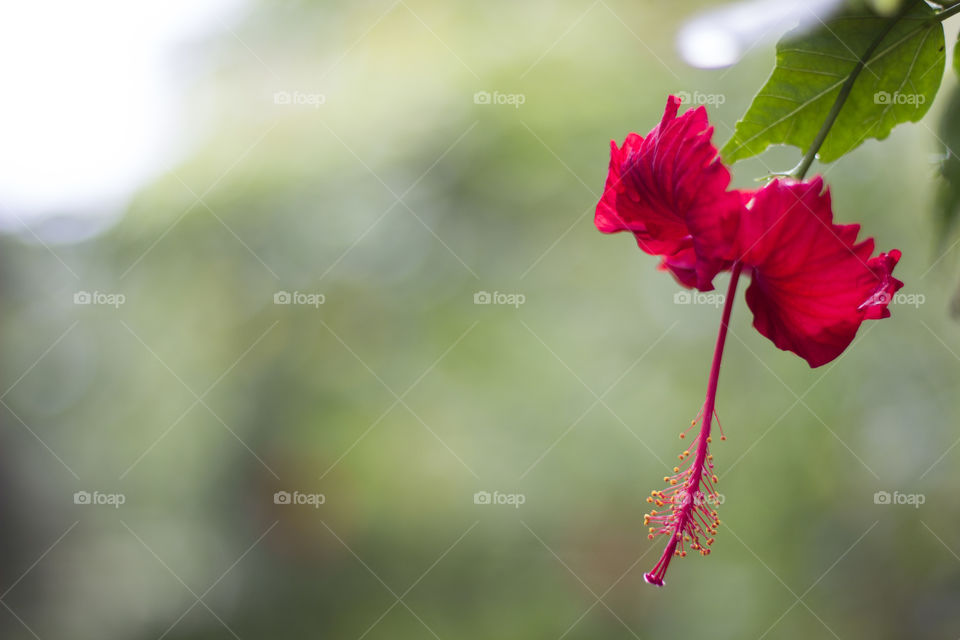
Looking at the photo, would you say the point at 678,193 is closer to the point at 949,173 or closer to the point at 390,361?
the point at 949,173

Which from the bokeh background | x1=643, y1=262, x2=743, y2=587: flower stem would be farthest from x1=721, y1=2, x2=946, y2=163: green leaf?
the bokeh background

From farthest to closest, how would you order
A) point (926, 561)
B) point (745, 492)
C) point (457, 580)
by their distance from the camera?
1. point (457, 580)
2. point (745, 492)
3. point (926, 561)

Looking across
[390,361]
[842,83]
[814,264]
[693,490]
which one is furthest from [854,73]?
[390,361]

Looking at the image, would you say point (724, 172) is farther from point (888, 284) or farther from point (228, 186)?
point (228, 186)

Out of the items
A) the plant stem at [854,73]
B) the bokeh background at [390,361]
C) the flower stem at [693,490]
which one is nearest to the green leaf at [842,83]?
the plant stem at [854,73]

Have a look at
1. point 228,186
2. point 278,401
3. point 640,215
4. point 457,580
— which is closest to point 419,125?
point 228,186

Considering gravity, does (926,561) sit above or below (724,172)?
below
